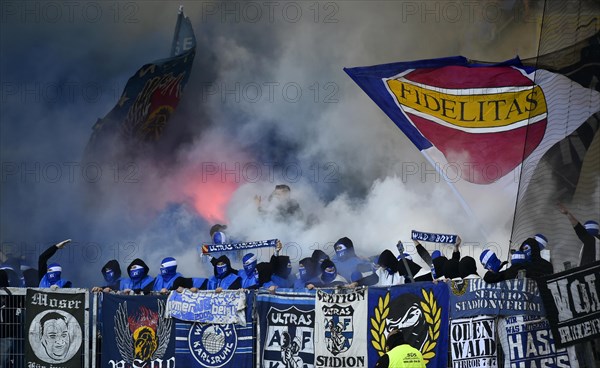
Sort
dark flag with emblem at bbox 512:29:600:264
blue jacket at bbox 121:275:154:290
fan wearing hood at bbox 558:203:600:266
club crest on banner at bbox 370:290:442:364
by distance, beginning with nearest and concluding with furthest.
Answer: fan wearing hood at bbox 558:203:600:266 → dark flag with emblem at bbox 512:29:600:264 → club crest on banner at bbox 370:290:442:364 → blue jacket at bbox 121:275:154:290

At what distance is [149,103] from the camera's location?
21438mm

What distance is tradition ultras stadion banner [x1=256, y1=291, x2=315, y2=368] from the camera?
13.0 metres

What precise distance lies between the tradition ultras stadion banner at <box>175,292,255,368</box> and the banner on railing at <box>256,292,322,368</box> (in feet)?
0.56

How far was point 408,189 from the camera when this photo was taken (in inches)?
818

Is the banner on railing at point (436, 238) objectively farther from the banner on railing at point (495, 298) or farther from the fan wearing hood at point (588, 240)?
the fan wearing hood at point (588, 240)

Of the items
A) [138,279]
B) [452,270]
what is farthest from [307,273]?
[452,270]

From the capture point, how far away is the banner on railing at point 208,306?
13.3 meters

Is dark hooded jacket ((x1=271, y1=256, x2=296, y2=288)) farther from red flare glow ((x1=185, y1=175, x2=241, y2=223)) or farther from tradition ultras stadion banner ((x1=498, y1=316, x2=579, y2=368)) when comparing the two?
red flare glow ((x1=185, y1=175, x2=241, y2=223))

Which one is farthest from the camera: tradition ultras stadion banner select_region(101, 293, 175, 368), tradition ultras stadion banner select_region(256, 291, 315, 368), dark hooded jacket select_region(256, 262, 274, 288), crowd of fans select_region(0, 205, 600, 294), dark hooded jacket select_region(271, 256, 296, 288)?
dark hooded jacket select_region(271, 256, 296, 288)

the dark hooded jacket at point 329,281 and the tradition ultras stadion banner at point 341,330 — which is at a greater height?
the dark hooded jacket at point 329,281

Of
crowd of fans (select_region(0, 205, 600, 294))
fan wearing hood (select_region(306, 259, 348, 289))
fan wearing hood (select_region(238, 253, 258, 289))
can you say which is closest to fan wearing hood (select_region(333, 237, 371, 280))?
crowd of fans (select_region(0, 205, 600, 294))

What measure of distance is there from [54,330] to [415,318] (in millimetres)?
4981

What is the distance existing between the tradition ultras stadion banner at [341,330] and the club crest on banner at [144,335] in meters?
2.07

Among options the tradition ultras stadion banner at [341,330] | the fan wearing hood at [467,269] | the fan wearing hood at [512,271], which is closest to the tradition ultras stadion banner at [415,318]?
the tradition ultras stadion banner at [341,330]
